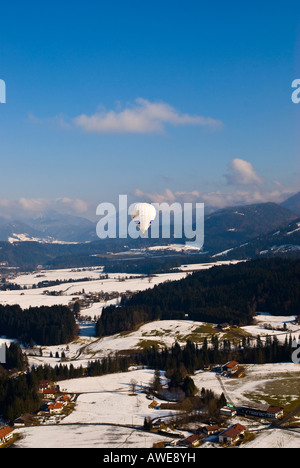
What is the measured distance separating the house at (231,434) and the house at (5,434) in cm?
2032

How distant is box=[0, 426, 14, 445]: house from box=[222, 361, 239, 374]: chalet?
32600 millimetres

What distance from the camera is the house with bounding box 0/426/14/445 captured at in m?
49.7

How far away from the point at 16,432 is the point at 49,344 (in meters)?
54.6

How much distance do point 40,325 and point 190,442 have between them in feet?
233

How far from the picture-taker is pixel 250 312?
113812 mm

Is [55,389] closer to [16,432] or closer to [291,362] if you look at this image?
[16,432]

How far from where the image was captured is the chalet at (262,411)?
2127 inches

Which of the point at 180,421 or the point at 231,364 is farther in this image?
the point at 231,364

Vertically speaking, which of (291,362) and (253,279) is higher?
(253,279)

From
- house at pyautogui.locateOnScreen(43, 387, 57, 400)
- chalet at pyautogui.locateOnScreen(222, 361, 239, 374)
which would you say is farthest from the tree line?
chalet at pyautogui.locateOnScreen(222, 361, 239, 374)

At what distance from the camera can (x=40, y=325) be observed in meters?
112

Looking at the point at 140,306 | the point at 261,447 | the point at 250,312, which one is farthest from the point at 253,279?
the point at 261,447

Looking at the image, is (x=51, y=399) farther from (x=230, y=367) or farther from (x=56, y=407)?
(x=230, y=367)

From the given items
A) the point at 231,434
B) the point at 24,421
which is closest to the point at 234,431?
the point at 231,434
